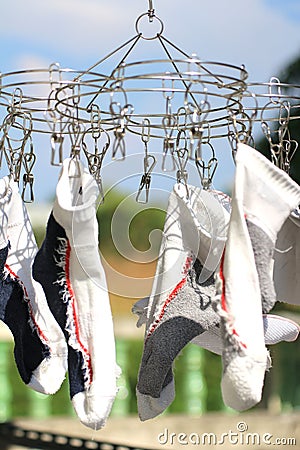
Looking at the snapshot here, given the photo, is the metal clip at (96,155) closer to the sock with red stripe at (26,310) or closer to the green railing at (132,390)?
the sock with red stripe at (26,310)

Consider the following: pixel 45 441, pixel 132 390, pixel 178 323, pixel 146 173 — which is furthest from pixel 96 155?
pixel 132 390

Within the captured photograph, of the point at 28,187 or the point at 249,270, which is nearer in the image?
the point at 249,270

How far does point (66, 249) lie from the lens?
1.09 m

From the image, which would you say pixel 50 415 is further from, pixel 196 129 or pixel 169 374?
pixel 196 129

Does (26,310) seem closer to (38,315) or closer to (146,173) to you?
(38,315)

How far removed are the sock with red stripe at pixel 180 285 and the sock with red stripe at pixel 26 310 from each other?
0.13 meters

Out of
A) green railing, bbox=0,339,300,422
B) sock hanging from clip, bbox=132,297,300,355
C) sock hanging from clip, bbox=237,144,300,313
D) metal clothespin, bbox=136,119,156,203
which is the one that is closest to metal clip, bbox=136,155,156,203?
metal clothespin, bbox=136,119,156,203

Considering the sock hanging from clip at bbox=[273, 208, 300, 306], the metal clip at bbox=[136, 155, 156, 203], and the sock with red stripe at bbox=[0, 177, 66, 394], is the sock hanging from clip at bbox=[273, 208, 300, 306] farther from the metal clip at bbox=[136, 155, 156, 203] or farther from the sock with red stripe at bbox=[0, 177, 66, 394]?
the sock with red stripe at bbox=[0, 177, 66, 394]

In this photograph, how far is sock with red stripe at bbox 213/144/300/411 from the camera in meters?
0.95

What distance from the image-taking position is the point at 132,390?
3.88 meters

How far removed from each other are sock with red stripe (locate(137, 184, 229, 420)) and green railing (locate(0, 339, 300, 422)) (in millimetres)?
2233

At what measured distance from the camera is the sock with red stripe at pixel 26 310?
1.19 m

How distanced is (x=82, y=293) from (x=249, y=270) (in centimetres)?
23

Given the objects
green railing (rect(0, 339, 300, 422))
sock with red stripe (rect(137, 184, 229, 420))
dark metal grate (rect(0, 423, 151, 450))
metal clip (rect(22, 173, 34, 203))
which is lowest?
green railing (rect(0, 339, 300, 422))
